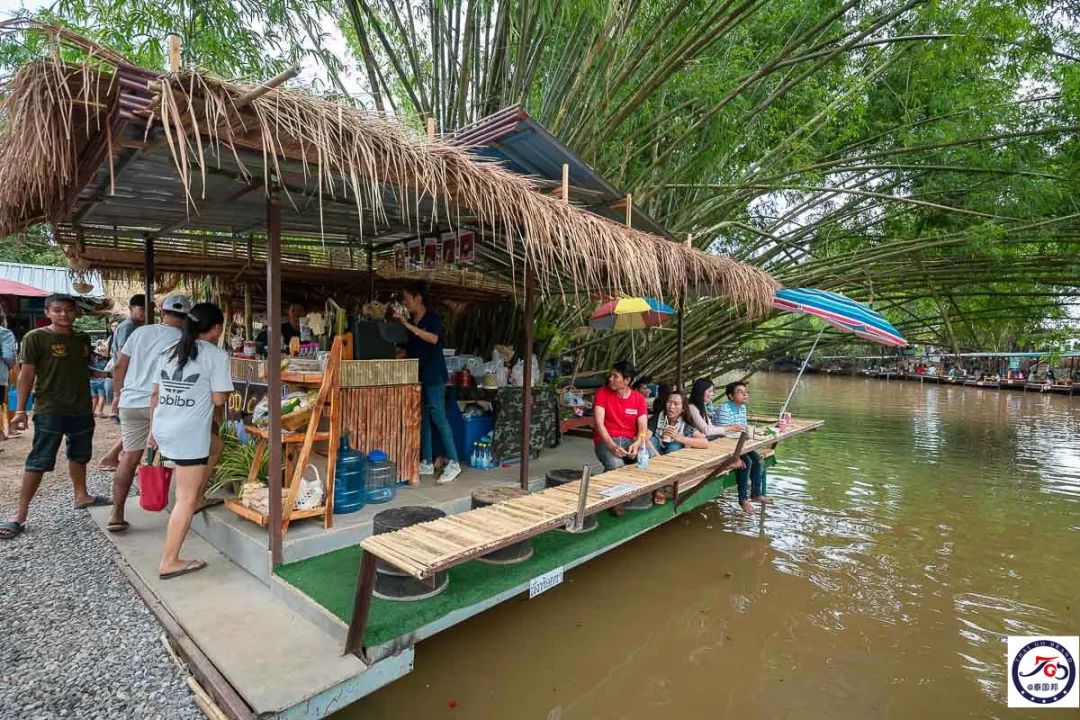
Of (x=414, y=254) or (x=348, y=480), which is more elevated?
(x=414, y=254)

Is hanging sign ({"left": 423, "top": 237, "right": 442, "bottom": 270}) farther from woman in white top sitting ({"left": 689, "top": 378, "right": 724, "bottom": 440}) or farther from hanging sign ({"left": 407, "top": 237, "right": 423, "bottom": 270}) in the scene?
woman in white top sitting ({"left": 689, "top": 378, "right": 724, "bottom": 440})

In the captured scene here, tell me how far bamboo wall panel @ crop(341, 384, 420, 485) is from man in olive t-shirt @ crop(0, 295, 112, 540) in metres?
1.92

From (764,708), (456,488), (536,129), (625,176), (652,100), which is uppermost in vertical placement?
(652,100)

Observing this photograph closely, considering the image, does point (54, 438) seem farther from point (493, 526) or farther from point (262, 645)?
point (493, 526)

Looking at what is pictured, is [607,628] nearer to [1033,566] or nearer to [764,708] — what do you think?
[764,708]

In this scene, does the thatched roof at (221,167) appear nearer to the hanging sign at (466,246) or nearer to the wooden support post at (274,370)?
the hanging sign at (466,246)

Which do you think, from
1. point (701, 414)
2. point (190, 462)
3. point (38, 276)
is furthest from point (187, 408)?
point (38, 276)

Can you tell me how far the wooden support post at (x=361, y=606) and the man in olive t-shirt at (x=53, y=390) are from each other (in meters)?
2.77

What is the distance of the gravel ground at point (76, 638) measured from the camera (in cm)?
212

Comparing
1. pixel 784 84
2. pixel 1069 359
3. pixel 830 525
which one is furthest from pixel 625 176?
pixel 1069 359

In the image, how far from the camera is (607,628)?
3379mm

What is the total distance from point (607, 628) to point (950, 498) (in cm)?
583

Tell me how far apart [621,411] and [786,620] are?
71.8 inches

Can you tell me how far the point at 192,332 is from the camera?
277cm
